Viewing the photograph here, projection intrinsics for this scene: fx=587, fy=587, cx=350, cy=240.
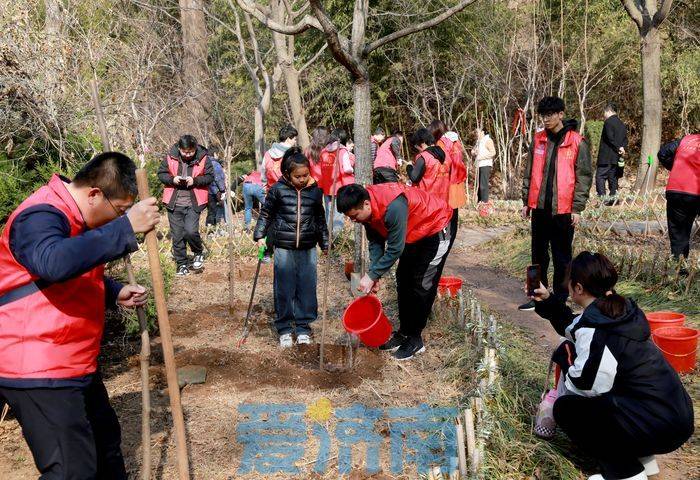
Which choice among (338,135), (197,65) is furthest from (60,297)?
(197,65)

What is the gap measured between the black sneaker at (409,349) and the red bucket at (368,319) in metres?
0.28

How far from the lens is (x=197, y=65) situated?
1593cm

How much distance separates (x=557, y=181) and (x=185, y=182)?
4.17 meters

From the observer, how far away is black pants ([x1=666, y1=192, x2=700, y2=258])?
5820 mm

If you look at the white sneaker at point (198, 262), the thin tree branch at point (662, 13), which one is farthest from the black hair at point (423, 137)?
the thin tree branch at point (662, 13)

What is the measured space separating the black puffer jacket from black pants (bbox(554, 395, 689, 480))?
2.54m

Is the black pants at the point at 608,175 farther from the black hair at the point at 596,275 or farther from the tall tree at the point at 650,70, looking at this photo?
the black hair at the point at 596,275

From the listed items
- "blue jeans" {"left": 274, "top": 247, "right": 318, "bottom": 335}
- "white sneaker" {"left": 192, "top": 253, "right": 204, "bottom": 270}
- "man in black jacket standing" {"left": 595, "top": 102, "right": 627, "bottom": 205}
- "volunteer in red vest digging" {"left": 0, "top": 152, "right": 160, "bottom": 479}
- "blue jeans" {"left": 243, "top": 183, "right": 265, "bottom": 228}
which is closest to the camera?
"volunteer in red vest digging" {"left": 0, "top": 152, "right": 160, "bottom": 479}

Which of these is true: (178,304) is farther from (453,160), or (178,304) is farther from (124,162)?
(124,162)

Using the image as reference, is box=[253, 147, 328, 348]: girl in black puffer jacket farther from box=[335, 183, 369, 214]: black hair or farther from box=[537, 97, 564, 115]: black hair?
box=[537, 97, 564, 115]: black hair

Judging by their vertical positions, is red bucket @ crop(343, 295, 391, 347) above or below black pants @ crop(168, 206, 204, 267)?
below

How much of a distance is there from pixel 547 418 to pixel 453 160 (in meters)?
3.84

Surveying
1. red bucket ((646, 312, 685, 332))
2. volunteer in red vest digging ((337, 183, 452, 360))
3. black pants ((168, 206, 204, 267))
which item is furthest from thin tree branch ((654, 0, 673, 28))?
black pants ((168, 206, 204, 267))

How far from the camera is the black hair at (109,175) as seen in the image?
7.19ft
